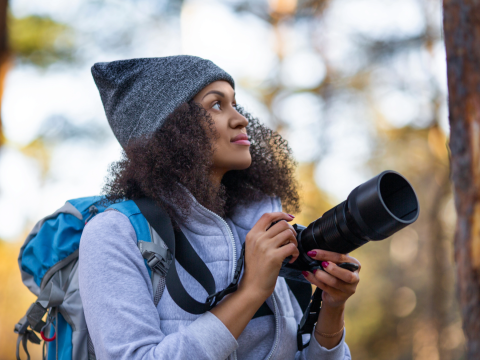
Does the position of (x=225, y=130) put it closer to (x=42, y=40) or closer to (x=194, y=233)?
(x=194, y=233)

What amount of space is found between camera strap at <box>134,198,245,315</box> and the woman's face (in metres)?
0.36

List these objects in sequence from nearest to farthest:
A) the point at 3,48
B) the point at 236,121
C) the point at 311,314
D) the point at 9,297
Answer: the point at 311,314 → the point at 236,121 → the point at 3,48 → the point at 9,297

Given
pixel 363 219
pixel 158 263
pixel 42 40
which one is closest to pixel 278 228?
pixel 363 219

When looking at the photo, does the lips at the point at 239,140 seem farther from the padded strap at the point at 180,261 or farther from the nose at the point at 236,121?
the padded strap at the point at 180,261

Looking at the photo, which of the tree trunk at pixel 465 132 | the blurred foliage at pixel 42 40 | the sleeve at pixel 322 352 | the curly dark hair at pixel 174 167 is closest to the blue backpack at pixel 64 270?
the curly dark hair at pixel 174 167

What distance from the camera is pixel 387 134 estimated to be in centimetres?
912

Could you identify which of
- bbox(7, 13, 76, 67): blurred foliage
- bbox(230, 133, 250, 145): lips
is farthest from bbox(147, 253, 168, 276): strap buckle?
bbox(7, 13, 76, 67): blurred foliage

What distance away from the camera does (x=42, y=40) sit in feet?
24.4

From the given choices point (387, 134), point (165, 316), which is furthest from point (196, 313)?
point (387, 134)

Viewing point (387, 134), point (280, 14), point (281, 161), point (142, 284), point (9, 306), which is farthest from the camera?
point (9, 306)

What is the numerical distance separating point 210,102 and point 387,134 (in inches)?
316

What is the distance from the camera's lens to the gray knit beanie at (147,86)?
71.1 inches

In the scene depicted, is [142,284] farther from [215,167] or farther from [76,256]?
[215,167]

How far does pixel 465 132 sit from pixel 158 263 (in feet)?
4.84
